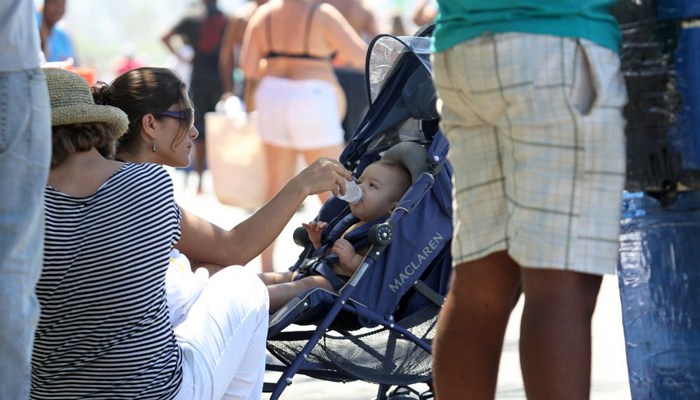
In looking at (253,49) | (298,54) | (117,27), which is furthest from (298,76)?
(117,27)

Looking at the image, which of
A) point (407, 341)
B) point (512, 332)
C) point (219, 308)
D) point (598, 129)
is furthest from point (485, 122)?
point (512, 332)

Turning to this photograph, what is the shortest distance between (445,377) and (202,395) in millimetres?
727

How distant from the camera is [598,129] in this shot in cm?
224

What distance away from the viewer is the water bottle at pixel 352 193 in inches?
146

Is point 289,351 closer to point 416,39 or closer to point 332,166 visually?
point 332,166

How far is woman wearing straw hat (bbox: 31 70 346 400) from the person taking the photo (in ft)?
8.86

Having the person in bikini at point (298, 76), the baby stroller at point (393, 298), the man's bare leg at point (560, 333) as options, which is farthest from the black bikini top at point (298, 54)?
the man's bare leg at point (560, 333)

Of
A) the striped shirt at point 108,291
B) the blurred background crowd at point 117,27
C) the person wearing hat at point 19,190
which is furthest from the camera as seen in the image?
the blurred background crowd at point 117,27

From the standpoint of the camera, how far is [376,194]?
3.91 m

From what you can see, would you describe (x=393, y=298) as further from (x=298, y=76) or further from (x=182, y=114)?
(x=298, y=76)

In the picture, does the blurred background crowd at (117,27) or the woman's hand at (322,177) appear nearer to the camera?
the woman's hand at (322,177)

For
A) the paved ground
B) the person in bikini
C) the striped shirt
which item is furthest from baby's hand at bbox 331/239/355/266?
the person in bikini

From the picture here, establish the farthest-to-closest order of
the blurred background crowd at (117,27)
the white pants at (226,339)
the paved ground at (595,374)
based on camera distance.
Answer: the blurred background crowd at (117,27) → the paved ground at (595,374) → the white pants at (226,339)

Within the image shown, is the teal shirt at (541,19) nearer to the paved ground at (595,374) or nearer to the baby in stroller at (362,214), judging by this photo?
the baby in stroller at (362,214)
